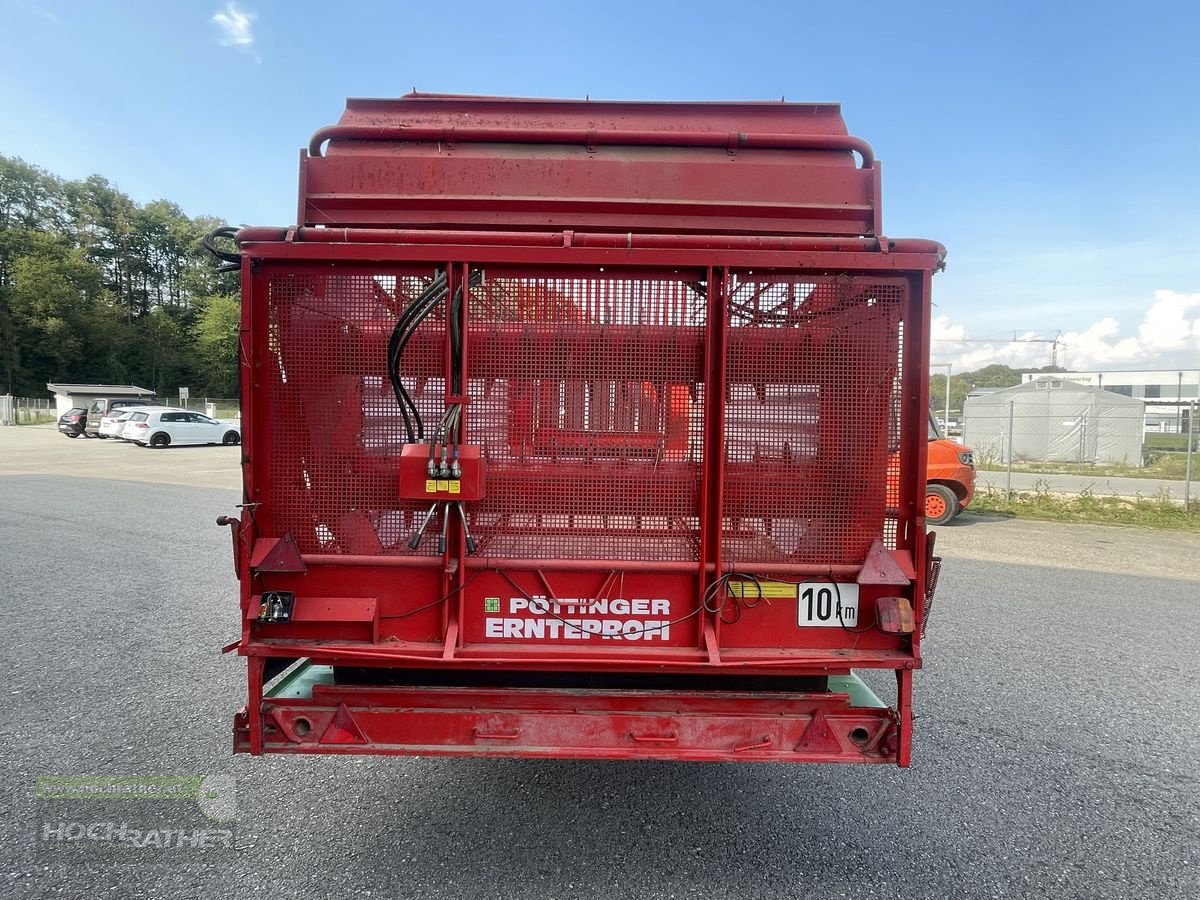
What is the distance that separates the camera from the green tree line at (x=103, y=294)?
55500mm

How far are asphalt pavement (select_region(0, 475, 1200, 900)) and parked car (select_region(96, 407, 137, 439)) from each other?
87.5 ft

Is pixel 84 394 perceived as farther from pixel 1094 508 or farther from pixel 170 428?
pixel 1094 508

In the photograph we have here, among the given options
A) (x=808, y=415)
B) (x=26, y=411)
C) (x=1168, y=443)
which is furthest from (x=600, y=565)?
(x=26, y=411)

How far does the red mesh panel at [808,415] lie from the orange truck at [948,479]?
30.8 ft

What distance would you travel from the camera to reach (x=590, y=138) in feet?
9.45

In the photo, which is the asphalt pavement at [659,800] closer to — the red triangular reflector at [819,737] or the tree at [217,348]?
the red triangular reflector at [819,737]

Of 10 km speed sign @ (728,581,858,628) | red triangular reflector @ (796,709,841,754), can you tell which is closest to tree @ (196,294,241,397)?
10 km speed sign @ (728,581,858,628)

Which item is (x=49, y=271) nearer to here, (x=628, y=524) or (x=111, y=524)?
(x=111, y=524)

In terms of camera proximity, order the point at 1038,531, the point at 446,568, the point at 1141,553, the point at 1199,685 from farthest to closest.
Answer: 1. the point at 1038,531
2. the point at 1141,553
3. the point at 1199,685
4. the point at 446,568

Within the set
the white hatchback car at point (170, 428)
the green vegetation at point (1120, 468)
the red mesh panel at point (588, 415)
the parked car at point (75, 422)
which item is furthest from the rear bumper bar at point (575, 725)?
the parked car at point (75, 422)

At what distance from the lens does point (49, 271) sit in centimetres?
5659

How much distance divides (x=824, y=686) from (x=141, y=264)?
8711 cm

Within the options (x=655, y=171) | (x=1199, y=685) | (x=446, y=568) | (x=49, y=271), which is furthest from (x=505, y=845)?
(x=49, y=271)

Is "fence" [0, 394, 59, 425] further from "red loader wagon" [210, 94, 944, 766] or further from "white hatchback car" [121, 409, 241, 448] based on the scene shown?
"red loader wagon" [210, 94, 944, 766]
